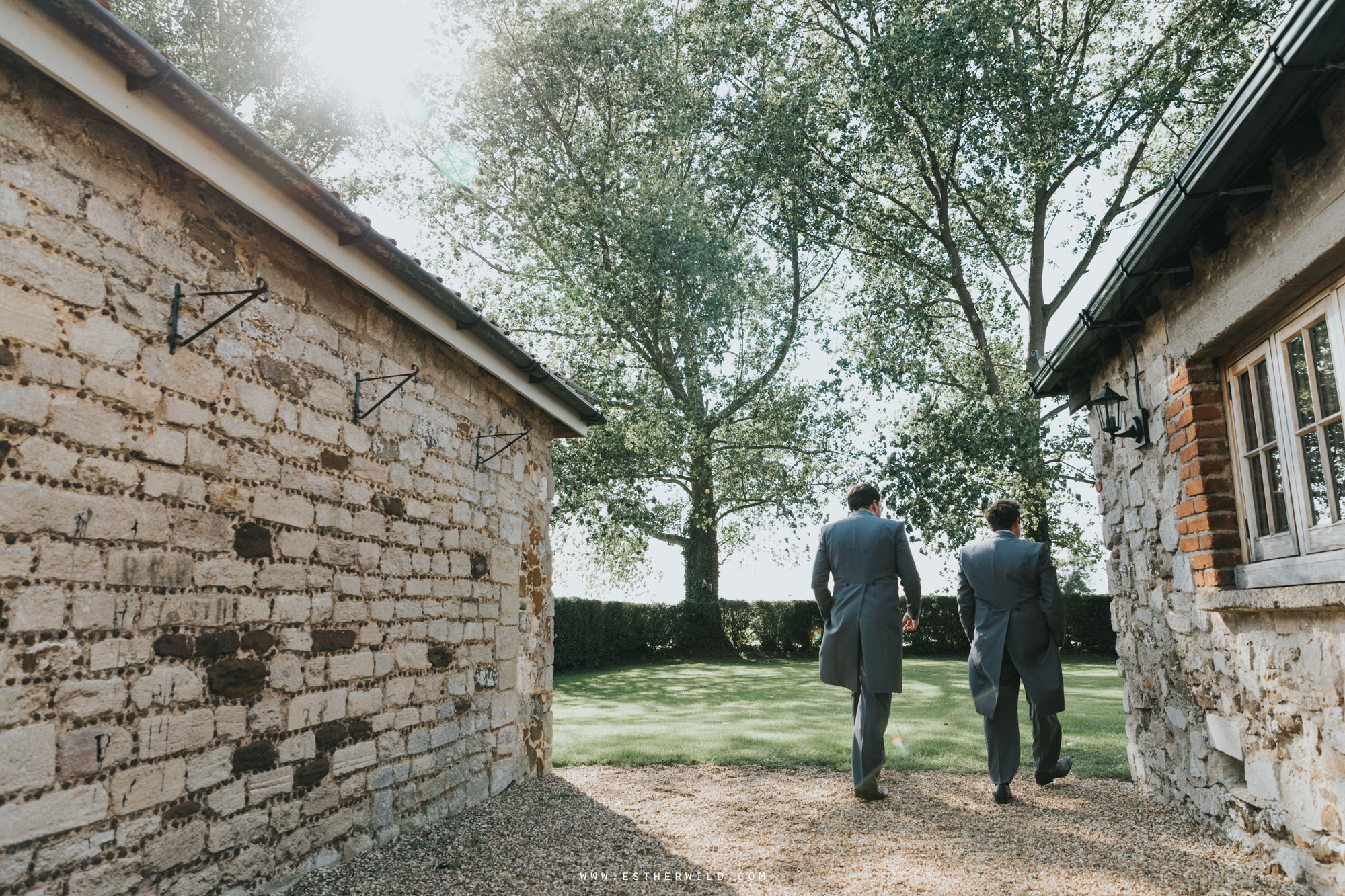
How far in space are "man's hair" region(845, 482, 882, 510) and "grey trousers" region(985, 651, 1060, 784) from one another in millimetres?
1268

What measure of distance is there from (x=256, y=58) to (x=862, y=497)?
12.8 m

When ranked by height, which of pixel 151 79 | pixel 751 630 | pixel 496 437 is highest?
pixel 151 79

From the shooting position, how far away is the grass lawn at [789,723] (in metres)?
6.64

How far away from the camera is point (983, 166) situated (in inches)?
556

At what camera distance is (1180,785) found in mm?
4691

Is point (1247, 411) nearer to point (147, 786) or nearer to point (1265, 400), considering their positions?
point (1265, 400)

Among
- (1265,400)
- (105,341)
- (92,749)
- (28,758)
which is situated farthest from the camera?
(1265,400)

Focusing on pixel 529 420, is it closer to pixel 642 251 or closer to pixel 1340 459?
pixel 1340 459

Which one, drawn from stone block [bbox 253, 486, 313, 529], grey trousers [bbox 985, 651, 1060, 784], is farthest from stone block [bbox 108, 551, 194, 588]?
grey trousers [bbox 985, 651, 1060, 784]

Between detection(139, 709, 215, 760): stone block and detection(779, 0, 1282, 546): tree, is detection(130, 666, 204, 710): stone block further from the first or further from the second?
detection(779, 0, 1282, 546): tree

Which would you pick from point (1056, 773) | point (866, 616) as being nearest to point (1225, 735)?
point (1056, 773)

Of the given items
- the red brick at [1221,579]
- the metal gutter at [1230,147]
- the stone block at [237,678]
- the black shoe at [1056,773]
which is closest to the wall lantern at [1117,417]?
the metal gutter at [1230,147]

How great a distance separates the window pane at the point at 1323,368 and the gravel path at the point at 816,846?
2.01 m

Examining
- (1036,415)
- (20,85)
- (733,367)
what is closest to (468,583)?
(20,85)
